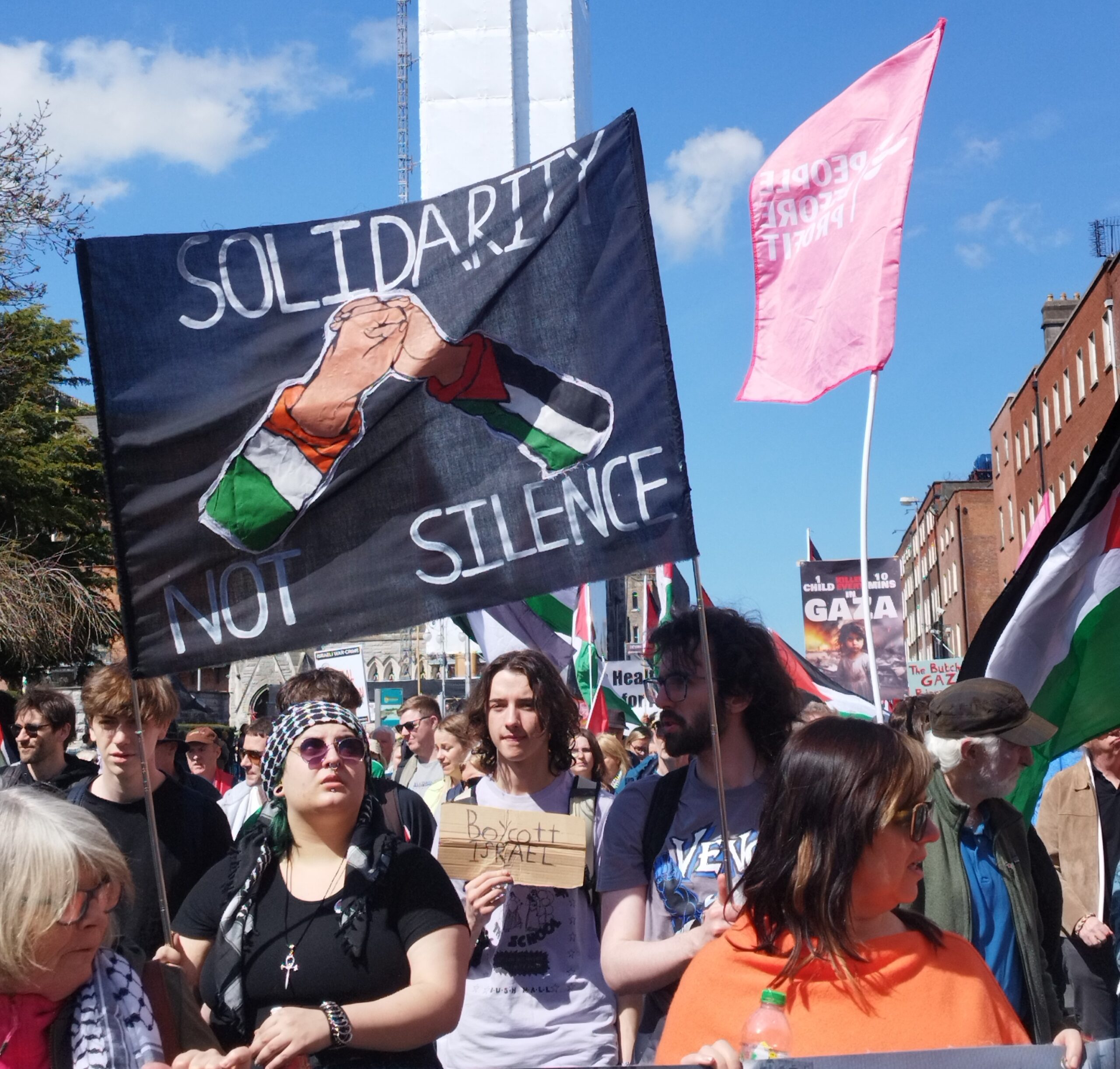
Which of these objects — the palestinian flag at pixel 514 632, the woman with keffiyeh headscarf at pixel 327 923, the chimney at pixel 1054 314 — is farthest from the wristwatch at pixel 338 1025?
the chimney at pixel 1054 314

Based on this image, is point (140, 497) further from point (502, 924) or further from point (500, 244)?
point (502, 924)

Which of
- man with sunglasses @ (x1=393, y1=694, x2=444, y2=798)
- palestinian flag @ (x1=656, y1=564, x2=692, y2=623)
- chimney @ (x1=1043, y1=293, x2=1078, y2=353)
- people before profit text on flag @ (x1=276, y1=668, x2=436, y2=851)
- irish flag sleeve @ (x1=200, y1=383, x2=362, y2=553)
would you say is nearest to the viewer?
irish flag sleeve @ (x1=200, y1=383, x2=362, y2=553)

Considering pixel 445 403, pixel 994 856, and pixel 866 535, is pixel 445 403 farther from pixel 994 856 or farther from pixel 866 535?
pixel 866 535

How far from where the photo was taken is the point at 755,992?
2.50m

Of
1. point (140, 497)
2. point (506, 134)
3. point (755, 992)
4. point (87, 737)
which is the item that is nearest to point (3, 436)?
point (87, 737)

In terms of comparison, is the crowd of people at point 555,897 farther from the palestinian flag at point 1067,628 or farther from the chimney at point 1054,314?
the chimney at point 1054,314

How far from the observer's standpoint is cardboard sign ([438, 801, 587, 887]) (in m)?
3.86

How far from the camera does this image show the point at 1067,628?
13.2ft

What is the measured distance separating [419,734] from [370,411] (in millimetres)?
6015

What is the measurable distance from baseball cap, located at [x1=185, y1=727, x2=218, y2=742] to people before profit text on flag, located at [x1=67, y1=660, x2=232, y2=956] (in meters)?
4.34

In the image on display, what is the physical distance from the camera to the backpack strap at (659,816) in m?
3.67

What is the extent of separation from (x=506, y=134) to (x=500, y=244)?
6850 cm

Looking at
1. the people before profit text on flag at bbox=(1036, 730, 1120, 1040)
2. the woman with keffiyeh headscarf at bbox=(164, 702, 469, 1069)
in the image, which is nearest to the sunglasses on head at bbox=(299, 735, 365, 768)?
the woman with keffiyeh headscarf at bbox=(164, 702, 469, 1069)

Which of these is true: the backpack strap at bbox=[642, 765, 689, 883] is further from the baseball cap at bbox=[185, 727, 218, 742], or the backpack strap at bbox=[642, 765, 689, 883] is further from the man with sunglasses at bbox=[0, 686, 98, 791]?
the baseball cap at bbox=[185, 727, 218, 742]
